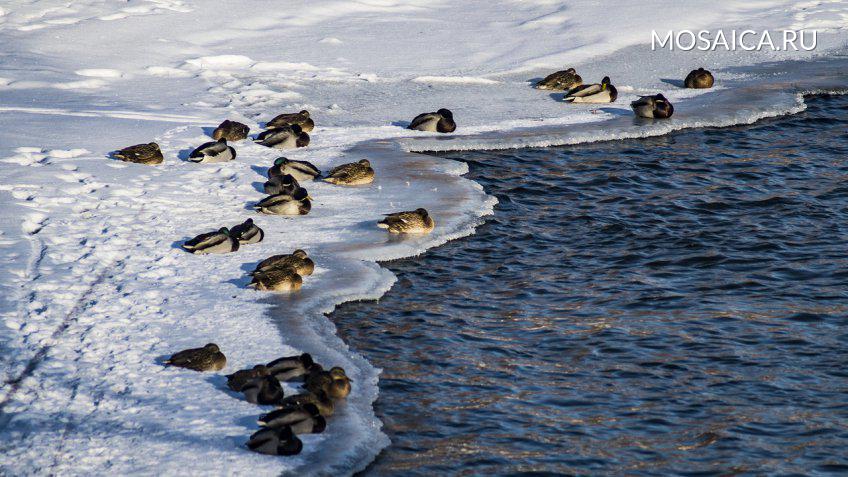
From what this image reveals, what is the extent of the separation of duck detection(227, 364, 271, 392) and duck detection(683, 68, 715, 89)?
43.8 ft

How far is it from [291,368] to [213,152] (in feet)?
23.4

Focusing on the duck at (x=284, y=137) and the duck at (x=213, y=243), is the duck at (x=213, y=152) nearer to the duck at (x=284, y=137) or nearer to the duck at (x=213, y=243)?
the duck at (x=284, y=137)

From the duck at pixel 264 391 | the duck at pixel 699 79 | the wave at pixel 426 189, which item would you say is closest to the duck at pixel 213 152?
the wave at pixel 426 189

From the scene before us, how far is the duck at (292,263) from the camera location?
12.0 metres

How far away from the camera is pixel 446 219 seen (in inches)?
570

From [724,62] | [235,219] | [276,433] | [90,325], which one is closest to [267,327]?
[90,325]

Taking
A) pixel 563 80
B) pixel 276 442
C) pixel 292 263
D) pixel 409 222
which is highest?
pixel 563 80

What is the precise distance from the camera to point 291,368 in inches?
379

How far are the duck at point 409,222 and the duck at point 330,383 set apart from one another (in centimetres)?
420

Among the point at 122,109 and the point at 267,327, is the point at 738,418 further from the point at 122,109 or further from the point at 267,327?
the point at 122,109

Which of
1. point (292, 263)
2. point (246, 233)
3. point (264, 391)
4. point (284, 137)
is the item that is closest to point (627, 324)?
point (292, 263)

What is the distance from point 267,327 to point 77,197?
184 inches

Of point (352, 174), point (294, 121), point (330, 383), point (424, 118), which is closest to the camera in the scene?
point (330, 383)

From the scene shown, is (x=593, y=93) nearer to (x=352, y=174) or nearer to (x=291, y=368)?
(x=352, y=174)
